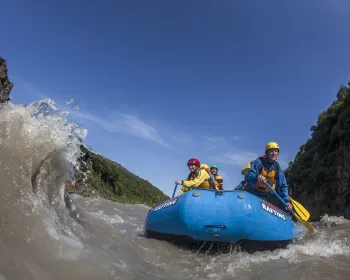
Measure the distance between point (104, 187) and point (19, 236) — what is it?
81.0 ft

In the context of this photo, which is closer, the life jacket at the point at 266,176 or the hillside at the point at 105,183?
the life jacket at the point at 266,176

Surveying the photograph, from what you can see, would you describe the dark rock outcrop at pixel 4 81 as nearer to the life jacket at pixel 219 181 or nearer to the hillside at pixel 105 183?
the hillside at pixel 105 183

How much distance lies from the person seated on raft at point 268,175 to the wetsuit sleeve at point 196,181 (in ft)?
2.97

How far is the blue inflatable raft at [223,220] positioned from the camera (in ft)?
17.9

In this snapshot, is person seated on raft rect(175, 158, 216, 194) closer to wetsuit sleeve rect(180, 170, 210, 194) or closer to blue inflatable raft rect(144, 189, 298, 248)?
wetsuit sleeve rect(180, 170, 210, 194)

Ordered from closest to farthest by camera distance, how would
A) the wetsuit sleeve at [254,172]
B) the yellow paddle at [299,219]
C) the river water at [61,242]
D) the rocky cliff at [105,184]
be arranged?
the river water at [61,242] → the yellow paddle at [299,219] → the wetsuit sleeve at [254,172] → the rocky cliff at [105,184]

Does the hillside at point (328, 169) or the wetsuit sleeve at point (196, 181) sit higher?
the hillside at point (328, 169)

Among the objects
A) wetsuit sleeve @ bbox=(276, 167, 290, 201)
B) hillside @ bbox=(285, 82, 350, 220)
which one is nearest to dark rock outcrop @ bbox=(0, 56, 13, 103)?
wetsuit sleeve @ bbox=(276, 167, 290, 201)

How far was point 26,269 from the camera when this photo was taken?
101 inches

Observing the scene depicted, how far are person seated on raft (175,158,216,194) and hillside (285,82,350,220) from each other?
1179cm

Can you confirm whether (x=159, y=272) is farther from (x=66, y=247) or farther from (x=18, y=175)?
(x=18, y=175)

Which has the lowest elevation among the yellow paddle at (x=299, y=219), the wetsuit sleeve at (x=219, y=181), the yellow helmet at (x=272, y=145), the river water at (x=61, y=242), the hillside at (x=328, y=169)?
the river water at (x=61, y=242)

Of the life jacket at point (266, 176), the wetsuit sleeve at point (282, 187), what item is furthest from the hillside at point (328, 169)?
the life jacket at point (266, 176)

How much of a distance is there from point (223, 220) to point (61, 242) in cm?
295
